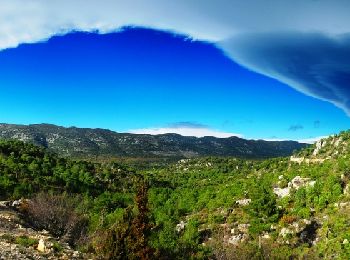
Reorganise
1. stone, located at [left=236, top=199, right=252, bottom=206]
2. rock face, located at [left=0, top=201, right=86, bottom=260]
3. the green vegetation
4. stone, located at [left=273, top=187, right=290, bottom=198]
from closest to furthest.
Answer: rock face, located at [left=0, top=201, right=86, bottom=260]
the green vegetation
stone, located at [left=236, top=199, right=252, bottom=206]
stone, located at [left=273, top=187, right=290, bottom=198]

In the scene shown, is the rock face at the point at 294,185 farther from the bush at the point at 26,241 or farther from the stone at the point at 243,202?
the bush at the point at 26,241

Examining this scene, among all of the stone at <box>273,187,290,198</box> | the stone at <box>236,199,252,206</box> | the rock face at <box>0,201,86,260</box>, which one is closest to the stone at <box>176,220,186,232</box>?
the stone at <box>236,199,252,206</box>

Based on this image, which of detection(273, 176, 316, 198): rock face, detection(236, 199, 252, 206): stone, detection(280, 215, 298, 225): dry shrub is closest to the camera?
detection(280, 215, 298, 225): dry shrub

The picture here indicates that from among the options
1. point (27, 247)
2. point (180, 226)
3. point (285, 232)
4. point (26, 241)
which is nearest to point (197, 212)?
point (180, 226)

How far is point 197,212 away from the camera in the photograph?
325 feet

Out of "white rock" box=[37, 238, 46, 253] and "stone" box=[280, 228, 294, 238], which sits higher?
"white rock" box=[37, 238, 46, 253]

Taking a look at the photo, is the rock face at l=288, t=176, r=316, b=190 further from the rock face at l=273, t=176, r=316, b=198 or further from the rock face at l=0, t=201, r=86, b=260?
the rock face at l=0, t=201, r=86, b=260

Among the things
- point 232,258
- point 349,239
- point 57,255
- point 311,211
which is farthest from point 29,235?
point 311,211

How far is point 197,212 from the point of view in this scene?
99.1 m

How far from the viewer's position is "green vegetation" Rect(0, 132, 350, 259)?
41812 mm

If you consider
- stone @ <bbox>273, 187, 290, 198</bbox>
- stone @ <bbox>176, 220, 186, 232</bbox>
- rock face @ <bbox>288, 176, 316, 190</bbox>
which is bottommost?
stone @ <bbox>176, 220, 186, 232</bbox>

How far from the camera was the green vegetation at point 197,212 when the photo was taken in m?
41.8

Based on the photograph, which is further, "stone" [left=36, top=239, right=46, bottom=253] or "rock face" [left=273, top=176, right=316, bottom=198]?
"rock face" [left=273, top=176, right=316, bottom=198]

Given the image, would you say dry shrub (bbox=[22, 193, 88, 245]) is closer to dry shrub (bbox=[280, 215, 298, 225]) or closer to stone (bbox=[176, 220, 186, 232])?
stone (bbox=[176, 220, 186, 232])
